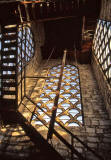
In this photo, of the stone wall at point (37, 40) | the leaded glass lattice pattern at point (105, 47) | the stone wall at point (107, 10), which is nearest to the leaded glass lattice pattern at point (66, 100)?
the stone wall at point (37, 40)

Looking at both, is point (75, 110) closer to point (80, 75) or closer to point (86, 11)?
point (80, 75)

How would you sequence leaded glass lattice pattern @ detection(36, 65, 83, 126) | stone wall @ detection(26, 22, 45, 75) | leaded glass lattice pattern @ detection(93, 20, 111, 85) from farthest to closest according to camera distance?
stone wall @ detection(26, 22, 45, 75), leaded glass lattice pattern @ detection(36, 65, 83, 126), leaded glass lattice pattern @ detection(93, 20, 111, 85)

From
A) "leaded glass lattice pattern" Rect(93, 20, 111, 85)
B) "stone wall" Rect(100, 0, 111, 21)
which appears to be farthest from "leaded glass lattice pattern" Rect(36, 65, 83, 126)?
"stone wall" Rect(100, 0, 111, 21)

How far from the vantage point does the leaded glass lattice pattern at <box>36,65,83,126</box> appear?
5164 millimetres

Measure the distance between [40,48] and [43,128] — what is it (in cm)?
665

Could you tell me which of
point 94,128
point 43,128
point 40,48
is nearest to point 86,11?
point 40,48

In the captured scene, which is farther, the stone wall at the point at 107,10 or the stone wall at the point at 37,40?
the stone wall at the point at 37,40

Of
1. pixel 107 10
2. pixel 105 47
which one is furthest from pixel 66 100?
pixel 107 10

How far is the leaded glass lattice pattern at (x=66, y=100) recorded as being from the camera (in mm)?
5164

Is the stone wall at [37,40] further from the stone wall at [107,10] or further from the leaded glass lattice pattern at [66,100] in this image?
the stone wall at [107,10]

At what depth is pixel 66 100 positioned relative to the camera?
6.08 m

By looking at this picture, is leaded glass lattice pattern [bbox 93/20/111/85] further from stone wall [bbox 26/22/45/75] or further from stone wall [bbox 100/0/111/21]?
stone wall [bbox 26/22/45/75]

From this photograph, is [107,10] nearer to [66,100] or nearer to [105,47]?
[105,47]

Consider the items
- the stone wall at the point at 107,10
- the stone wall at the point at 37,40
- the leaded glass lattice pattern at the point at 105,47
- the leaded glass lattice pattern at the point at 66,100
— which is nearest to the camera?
the stone wall at the point at 107,10
